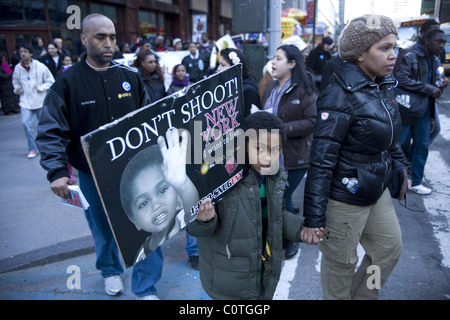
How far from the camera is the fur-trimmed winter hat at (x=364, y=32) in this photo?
216 centimetres

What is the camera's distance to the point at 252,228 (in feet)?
6.75

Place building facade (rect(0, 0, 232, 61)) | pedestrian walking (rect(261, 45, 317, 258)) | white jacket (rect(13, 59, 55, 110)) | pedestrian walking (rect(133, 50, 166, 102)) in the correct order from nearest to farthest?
pedestrian walking (rect(261, 45, 317, 258)) → pedestrian walking (rect(133, 50, 166, 102)) → white jacket (rect(13, 59, 55, 110)) → building facade (rect(0, 0, 232, 61))

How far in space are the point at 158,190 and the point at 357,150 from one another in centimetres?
130

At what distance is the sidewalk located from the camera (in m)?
3.14

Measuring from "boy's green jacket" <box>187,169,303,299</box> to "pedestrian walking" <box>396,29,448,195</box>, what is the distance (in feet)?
9.85

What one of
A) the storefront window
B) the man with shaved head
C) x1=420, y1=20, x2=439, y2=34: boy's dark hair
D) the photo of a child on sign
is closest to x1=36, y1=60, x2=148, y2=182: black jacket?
the man with shaved head

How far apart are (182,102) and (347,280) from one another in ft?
5.84

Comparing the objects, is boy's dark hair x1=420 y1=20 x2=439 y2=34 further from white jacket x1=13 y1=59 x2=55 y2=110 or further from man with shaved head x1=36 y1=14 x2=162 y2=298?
white jacket x1=13 y1=59 x2=55 y2=110

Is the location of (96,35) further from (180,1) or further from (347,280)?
(180,1)

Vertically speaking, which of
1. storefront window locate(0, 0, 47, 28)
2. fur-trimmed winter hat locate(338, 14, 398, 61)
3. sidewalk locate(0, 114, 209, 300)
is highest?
storefront window locate(0, 0, 47, 28)

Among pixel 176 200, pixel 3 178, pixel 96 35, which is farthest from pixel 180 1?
pixel 176 200

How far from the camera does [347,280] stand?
8.35 feet

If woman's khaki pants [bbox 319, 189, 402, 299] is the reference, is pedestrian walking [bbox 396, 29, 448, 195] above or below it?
above

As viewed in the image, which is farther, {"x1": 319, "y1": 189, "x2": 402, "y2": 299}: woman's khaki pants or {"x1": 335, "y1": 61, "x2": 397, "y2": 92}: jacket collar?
{"x1": 319, "y1": 189, "x2": 402, "y2": 299}: woman's khaki pants
